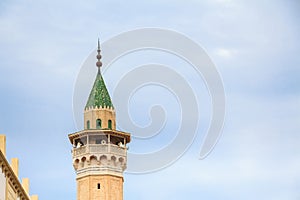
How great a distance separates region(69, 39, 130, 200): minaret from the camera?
7312cm

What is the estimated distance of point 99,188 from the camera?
73062 millimetres

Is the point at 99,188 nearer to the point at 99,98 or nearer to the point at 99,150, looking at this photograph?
the point at 99,150

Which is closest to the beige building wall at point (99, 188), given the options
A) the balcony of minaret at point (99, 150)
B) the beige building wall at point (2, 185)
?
the balcony of minaret at point (99, 150)

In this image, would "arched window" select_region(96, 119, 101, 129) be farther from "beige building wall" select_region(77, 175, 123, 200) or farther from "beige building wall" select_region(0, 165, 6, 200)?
"beige building wall" select_region(0, 165, 6, 200)

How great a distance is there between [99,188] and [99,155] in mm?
2581

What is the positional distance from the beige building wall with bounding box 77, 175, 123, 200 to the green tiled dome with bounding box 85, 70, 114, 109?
237 inches

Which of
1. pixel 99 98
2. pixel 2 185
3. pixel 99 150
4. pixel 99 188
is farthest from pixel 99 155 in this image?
pixel 2 185

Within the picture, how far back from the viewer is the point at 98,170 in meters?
73.6

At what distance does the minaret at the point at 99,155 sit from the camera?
7312 centimetres

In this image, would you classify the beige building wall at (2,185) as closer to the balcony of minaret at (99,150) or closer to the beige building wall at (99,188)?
the beige building wall at (99,188)

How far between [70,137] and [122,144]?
13.9ft

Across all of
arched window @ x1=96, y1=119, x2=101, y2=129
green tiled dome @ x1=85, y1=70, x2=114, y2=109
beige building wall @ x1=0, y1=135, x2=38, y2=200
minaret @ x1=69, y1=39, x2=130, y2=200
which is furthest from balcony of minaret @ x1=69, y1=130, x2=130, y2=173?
beige building wall @ x1=0, y1=135, x2=38, y2=200

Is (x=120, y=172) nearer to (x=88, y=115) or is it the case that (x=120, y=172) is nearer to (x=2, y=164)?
(x=88, y=115)

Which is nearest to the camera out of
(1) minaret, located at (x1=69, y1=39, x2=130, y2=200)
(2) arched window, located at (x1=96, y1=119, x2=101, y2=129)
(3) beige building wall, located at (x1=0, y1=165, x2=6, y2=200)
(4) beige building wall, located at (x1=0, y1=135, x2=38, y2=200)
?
(3) beige building wall, located at (x1=0, y1=165, x2=6, y2=200)
